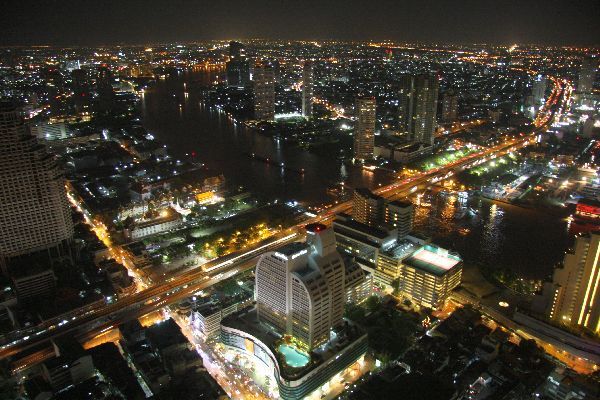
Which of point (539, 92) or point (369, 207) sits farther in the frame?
point (539, 92)

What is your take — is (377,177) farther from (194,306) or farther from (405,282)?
(194,306)

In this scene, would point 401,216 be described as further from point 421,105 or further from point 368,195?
point 421,105

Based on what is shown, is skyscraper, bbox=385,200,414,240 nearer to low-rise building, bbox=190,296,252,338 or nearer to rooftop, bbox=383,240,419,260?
rooftop, bbox=383,240,419,260

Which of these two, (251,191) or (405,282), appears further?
(251,191)

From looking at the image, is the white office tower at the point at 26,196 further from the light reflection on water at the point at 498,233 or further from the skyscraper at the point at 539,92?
the skyscraper at the point at 539,92

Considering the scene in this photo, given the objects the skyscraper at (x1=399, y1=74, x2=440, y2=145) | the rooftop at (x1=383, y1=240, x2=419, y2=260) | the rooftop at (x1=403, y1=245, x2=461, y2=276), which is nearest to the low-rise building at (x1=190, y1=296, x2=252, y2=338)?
the rooftop at (x1=383, y1=240, x2=419, y2=260)

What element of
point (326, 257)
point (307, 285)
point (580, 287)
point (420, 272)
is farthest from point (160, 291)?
point (580, 287)

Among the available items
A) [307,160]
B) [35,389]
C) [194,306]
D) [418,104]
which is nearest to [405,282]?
[194,306]
